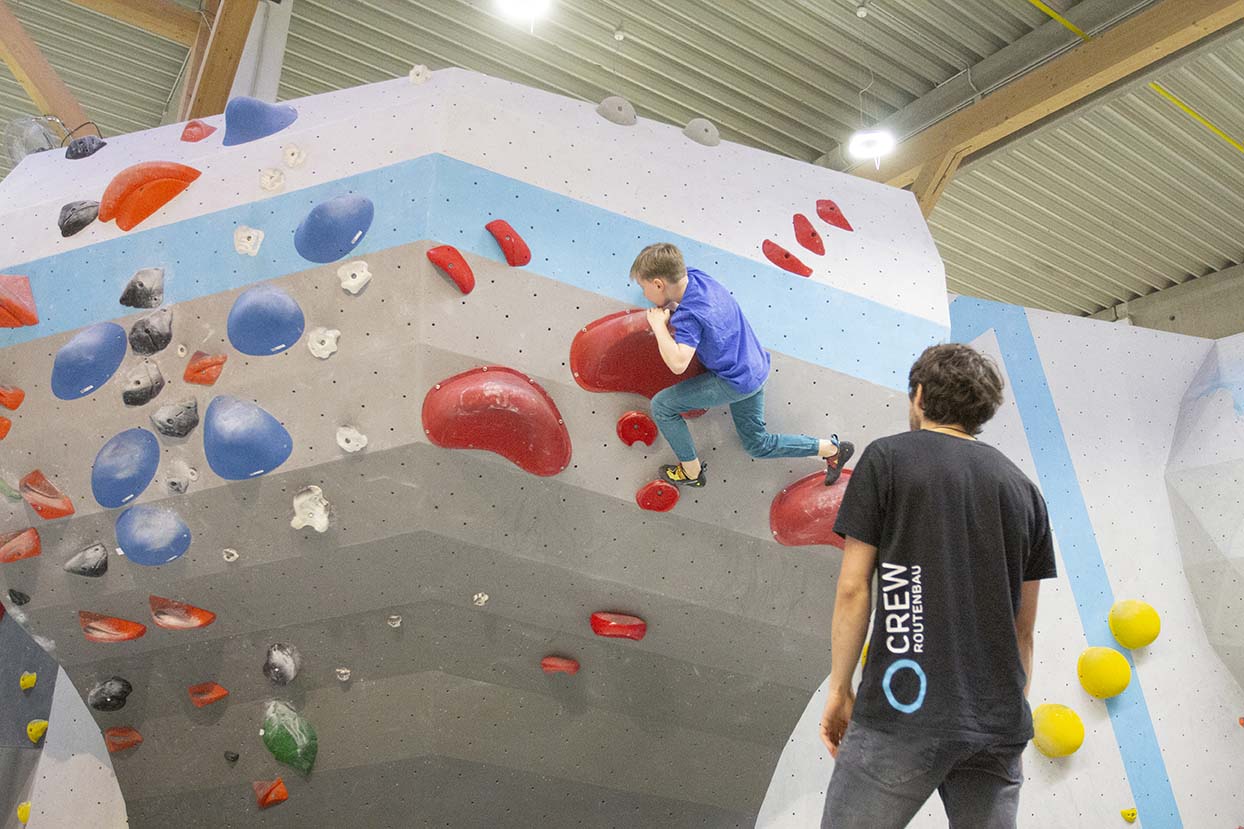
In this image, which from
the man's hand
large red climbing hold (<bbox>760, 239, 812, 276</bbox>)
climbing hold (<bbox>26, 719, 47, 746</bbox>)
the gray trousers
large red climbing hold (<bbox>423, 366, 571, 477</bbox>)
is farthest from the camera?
climbing hold (<bbox>26, 719, 47, 746</bbox>)

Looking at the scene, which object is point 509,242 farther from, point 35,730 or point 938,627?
point 35,730

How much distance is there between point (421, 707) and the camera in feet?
8.92

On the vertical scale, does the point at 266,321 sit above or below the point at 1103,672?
above

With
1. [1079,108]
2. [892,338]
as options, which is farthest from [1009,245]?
[892,338]

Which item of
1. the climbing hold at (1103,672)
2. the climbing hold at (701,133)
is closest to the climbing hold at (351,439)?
the climbing hold at (701,133)

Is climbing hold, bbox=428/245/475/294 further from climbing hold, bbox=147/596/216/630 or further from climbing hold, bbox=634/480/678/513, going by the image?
climbing hold, bbox=147/596/216/630

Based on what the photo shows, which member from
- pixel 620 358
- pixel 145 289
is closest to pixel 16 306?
pixel 145 289

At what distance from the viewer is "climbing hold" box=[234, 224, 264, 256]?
2602 mm

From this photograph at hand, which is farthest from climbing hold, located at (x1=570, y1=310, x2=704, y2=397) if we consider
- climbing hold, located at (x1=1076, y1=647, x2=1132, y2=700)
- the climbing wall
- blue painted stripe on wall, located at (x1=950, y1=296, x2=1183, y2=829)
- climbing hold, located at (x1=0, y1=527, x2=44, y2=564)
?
climbing hold, located at (x1=1076, y1=647, x2=1132, y2=700)

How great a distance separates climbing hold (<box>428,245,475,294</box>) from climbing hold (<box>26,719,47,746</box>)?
243 cm

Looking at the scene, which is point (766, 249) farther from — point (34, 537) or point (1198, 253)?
point (1198, 253)

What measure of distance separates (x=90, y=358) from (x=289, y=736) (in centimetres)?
118

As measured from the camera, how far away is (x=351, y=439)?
2502 mm

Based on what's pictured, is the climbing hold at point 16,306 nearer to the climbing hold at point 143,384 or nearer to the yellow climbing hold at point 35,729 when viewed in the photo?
the climbing hold at point 143,384
